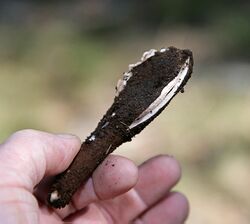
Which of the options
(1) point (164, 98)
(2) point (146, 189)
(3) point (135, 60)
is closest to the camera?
(1) point (164, 98)

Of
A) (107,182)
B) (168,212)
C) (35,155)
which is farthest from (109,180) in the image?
(168,212)

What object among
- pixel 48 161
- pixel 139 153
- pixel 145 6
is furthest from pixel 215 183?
pixel 145 6

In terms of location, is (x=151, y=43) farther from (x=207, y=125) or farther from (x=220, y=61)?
(x=207, y=125)

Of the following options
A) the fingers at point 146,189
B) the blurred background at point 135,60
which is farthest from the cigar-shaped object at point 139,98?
the blurred background at point 135,60

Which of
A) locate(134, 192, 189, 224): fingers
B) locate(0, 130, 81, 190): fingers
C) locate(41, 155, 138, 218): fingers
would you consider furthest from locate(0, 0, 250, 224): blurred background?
locate(0, 130, 81, 190): fingers

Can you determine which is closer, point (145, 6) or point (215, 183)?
point (215, 183)

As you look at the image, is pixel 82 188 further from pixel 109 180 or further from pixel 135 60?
pixel 135 60

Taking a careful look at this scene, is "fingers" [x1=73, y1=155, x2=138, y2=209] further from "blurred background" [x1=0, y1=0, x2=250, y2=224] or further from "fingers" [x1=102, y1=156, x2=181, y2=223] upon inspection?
"blurred background" [x1=0, y1=0, x2=250, y2=224]

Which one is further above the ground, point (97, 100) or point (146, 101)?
point (146, 101)

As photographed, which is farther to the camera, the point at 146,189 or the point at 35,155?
the point at 146,189
